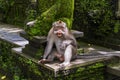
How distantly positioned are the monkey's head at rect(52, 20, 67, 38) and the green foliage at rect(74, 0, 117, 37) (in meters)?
2.31

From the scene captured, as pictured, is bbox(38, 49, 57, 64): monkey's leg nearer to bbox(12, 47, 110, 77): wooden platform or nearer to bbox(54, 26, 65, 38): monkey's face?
bbox(12, 47, 110, 77): wooden platform

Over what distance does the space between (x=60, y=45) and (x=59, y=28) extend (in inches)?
15.5

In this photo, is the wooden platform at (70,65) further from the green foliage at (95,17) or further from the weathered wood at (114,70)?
the green foliage at (95,17)

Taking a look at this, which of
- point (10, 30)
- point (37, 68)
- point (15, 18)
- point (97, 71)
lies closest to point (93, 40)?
point (97, 71)

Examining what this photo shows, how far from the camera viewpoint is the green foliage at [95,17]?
7.36m

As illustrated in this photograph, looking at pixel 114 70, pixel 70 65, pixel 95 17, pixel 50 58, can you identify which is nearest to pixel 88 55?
pixel 114 70

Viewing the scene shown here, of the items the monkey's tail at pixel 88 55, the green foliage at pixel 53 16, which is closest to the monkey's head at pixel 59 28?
the green foliage at pixel 53 16

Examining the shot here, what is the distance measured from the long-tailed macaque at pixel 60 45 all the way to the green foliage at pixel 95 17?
2.11 meters

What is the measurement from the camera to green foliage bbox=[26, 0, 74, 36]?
5.79m

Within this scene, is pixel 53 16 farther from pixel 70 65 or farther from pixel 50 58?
pixel 70 65

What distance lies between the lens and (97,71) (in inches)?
232

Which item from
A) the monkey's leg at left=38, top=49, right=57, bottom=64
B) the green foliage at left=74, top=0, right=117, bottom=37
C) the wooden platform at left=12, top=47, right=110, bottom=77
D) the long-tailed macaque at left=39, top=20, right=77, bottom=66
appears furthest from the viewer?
the green foliage at left=74, top=0, right=117, bottom=37

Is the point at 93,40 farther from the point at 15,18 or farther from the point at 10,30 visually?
the point at 15,18

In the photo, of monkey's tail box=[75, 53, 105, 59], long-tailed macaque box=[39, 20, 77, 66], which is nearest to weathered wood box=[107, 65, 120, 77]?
monkey's tail box=[75, 53, 105, 59]
